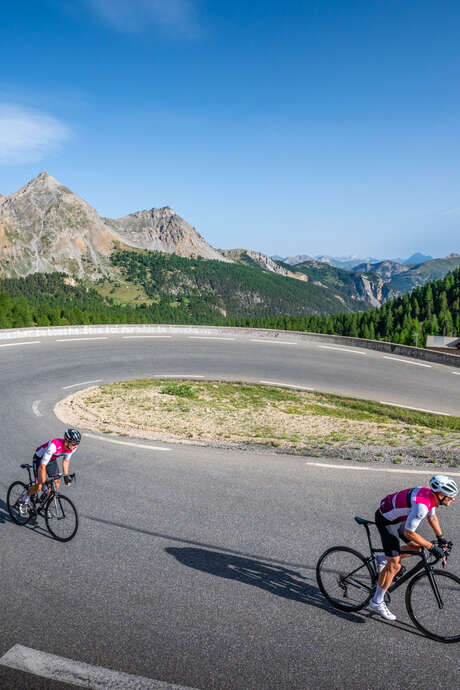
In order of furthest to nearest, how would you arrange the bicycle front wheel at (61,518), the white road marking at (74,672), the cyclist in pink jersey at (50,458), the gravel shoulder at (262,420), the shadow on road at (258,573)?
the gravel shoulder at (262,420) < the cyclist in pink jersey at (50,458) < the bicycle front wheel at (61,518) < the shadow on road at (258,573) < the white road marking at (74,672)

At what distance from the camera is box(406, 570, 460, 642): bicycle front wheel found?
5.39 meters

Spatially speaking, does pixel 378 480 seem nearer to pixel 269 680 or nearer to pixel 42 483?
pixel 269 680

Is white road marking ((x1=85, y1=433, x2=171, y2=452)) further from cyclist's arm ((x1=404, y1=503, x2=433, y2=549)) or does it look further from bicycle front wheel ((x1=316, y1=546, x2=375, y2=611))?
cyclist's arm ((x1=404, y1=503, x2=433, y2=549))

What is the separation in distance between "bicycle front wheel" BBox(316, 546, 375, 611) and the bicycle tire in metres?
5.44

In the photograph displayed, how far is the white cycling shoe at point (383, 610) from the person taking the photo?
18.4 ft

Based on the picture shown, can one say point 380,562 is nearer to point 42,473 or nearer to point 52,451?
point 52,451

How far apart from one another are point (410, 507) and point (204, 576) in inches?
129

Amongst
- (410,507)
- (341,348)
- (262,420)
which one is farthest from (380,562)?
(341,348)

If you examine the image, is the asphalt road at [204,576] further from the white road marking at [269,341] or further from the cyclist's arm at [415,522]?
the white road marking at [269,341]

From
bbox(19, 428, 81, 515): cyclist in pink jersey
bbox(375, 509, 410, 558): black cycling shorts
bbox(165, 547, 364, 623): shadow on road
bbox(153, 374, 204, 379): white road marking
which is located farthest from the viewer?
bbox(153, 374, 204, 379): white road marking

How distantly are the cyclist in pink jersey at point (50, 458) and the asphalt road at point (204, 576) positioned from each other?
2.31 feet

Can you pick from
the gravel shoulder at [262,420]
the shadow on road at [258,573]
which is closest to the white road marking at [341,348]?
the gravel shoulder at [262,420]

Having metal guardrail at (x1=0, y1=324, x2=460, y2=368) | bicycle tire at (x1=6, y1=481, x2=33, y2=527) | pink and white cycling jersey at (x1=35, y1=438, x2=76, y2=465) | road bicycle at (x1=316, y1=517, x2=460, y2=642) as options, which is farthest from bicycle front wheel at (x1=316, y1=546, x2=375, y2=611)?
metal guardrail at (x1=0, y1=324, x2=460, y2=368)

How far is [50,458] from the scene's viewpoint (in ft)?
25.1
